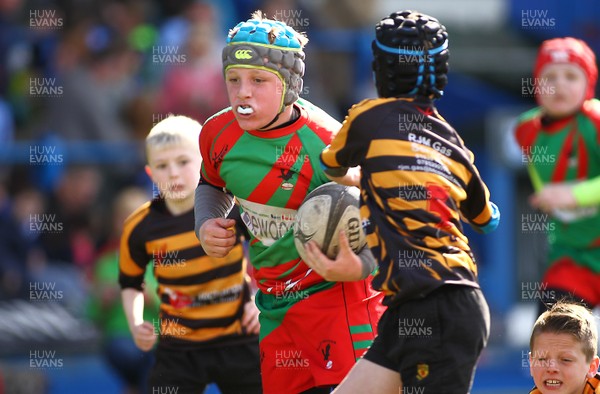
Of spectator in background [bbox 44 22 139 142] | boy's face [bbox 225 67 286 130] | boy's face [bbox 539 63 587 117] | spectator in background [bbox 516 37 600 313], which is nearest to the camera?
boy's face [bbox 225 67 286 130]

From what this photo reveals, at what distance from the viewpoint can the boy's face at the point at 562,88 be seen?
7383 mm

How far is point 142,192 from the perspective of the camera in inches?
409

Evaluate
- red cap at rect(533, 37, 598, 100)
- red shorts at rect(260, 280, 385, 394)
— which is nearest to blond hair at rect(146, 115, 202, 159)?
red shorts at rect(260, 280, 385, 394)

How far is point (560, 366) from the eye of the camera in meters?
4.92

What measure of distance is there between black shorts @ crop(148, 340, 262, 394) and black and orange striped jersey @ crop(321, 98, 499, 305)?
1804 mm

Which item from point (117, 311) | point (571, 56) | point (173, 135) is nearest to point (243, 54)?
point (173, 135)

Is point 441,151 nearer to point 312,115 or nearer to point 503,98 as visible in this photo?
point 312,115

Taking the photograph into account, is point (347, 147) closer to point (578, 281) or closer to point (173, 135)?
point (173, 135)

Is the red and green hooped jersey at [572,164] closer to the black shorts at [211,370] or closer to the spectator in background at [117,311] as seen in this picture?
the black shorts at [211,370]

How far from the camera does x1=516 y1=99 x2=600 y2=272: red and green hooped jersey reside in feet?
23.6

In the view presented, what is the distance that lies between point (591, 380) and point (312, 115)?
5.55ft

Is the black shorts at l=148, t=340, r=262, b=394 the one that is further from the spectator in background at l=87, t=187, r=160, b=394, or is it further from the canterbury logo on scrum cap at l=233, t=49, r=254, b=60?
the spectator in background at l=87, t=187, r=160, b=394

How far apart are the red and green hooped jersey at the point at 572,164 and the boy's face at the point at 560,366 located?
2.29 meters

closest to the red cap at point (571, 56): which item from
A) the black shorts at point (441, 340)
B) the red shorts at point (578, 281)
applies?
the red shorts at point (578, 281)
